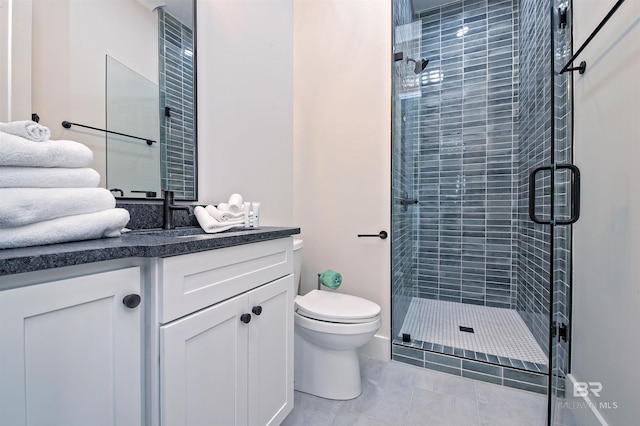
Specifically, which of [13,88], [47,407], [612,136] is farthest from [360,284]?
[13,88]

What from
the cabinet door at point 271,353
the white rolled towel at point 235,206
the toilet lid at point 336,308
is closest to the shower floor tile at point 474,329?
the toilet lid at point 336,308

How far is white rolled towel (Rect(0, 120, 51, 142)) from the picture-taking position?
26.1 inches

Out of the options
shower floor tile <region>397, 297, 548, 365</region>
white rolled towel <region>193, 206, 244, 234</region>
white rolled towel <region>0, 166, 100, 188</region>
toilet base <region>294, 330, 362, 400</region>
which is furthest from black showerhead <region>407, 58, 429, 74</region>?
white rolled towel <region>0, 166, 100, 188</region>

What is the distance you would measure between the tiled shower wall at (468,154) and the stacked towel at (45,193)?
2519mm

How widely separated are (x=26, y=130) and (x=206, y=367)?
2.51ft

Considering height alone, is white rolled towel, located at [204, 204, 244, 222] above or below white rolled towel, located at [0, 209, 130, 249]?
above

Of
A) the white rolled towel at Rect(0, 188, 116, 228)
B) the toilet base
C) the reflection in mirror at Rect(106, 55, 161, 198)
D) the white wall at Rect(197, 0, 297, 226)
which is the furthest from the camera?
the toilet base

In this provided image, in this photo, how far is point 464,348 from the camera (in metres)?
1.87

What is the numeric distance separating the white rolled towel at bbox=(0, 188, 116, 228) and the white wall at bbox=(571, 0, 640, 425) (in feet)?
5.50

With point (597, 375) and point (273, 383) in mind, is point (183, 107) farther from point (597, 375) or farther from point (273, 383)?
point (597, 375)

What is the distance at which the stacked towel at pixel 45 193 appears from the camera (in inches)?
24.5

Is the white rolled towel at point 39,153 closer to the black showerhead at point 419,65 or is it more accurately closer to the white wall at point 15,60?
the white wall at point 15,60

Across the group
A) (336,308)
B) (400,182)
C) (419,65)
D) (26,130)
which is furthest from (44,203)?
(419,65)

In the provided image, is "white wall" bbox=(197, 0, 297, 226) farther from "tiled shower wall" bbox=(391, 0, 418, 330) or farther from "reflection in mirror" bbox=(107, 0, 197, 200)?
"tiled shower wall" bbox=(391, 0, 418, 330)
